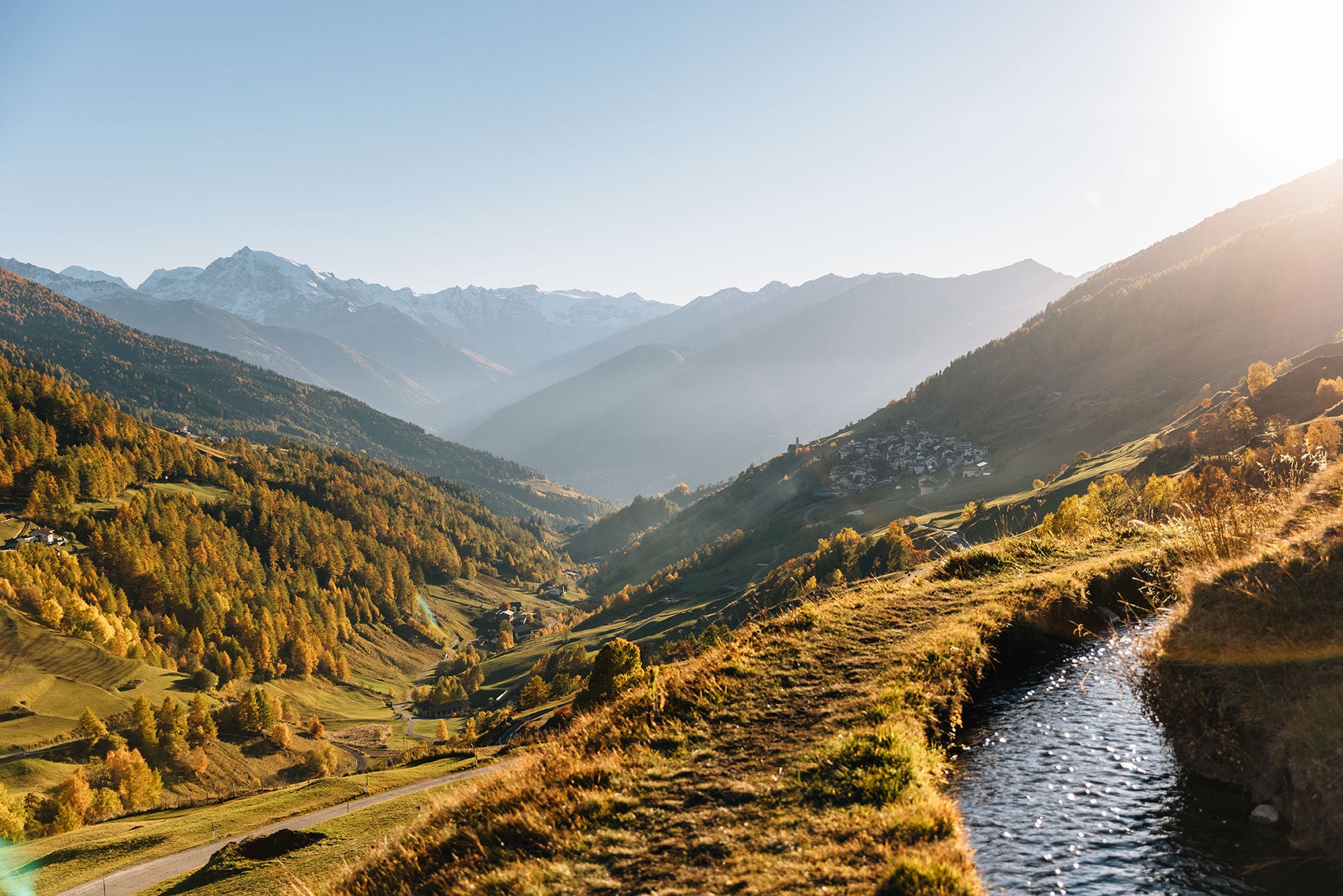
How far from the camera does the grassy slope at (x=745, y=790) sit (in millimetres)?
10109

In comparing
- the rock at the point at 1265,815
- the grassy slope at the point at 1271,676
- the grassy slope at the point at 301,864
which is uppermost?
the grassy slope at the point at 1271,676

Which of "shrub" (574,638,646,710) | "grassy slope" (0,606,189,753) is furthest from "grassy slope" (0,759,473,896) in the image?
"grassy slope" (0,606,189,753)

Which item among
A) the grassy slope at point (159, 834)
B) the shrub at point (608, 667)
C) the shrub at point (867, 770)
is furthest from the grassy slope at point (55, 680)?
the shrub at point (867, 770)

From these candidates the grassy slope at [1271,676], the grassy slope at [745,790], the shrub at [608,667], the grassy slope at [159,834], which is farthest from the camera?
the shrub at [608,667]

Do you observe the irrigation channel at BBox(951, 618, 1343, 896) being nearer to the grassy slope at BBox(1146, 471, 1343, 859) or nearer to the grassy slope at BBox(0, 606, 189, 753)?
the grassy slope at BBox(1146, 471, 1343, 859)

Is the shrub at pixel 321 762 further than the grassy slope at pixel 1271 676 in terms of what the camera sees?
Yes

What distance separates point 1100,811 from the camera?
12.1 m

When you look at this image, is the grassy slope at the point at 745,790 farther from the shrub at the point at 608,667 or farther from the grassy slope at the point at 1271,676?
the shrub at the point at 608,667

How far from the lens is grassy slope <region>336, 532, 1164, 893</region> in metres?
10.1

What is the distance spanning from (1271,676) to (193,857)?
196 ft

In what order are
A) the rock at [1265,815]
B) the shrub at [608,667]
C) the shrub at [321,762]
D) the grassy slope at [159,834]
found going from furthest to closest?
the shrub at [321,762] → the shrub at [608,667] → the grassy slope at [159,834] → the rock at [1265,815]

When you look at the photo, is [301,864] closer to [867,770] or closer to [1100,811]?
[867,770]

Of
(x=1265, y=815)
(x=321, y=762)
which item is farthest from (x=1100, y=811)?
(x=321, y=762)

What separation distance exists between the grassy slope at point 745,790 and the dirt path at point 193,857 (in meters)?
26.4
